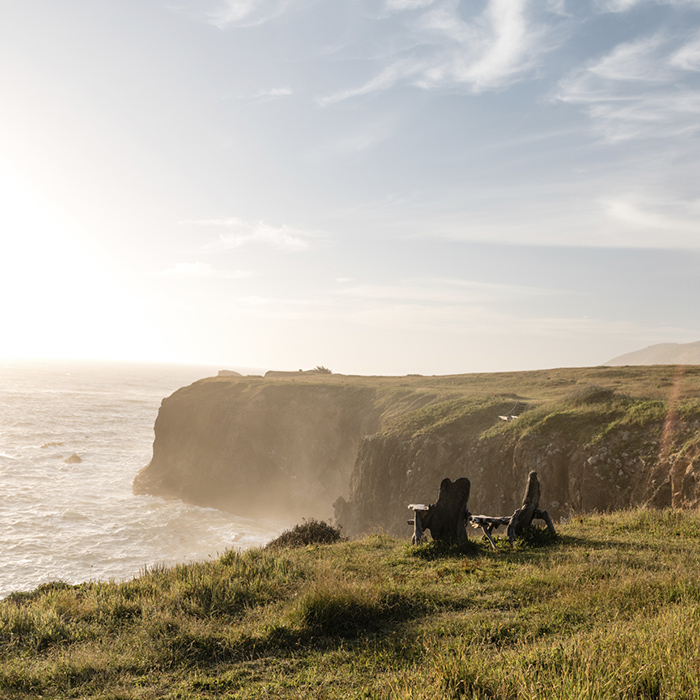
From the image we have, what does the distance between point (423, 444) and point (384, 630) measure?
22223 mm

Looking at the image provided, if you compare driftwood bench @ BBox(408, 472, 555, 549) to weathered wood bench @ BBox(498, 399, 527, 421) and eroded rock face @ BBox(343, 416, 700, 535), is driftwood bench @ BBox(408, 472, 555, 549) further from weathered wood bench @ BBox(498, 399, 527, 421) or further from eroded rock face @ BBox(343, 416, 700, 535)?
weathered wood bench @ BBox(498, 399, 527, 421)

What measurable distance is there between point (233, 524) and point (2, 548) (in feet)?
51.1

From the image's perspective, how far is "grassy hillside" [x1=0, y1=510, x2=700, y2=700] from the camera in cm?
473

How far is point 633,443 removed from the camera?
19.8 m

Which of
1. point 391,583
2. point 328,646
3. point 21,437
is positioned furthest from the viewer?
point 21,437

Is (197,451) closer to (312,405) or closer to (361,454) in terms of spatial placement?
(312,405)

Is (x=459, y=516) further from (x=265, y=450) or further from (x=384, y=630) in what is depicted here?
(x=265, y=450)

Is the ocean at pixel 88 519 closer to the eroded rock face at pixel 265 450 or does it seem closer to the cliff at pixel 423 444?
the eroded rock face at pixel 265 450

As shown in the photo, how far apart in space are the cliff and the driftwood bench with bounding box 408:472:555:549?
22.7 ft

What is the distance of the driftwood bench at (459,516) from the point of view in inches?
499

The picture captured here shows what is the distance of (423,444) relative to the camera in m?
28.9

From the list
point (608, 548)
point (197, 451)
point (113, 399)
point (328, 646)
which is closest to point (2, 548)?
point (197, 451)

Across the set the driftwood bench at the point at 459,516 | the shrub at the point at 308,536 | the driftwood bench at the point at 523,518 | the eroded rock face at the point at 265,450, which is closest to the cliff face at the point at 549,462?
the driftwood bench at the point at 523,518

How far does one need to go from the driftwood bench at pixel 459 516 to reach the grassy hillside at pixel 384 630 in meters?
1.47
